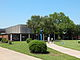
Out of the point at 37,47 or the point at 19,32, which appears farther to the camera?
the point at 19,32

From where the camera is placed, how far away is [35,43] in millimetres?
19234

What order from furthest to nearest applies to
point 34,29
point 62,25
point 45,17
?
point 62,25 < point 34,29 < point 45,17

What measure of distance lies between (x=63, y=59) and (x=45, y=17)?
43.0 meters

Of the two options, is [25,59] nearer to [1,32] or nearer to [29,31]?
[29,31]

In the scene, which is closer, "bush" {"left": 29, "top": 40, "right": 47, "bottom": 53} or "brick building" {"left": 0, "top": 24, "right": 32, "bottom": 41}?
"bush" {"left": 29, "top": 40, "right": 47, "bottom": 53}

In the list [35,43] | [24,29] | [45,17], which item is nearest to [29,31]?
[24,29]

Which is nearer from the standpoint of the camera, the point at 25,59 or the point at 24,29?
the point at 25,59

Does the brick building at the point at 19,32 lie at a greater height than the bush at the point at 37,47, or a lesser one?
greater

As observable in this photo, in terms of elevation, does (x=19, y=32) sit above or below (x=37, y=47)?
above

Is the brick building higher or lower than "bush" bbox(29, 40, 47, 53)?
higher

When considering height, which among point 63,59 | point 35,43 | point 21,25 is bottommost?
point 63,59

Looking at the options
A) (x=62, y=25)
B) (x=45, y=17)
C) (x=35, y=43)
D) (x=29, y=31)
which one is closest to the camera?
(x=35, y=43)

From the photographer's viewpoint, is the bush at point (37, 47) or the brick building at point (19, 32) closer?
the bush at point (37, 47)

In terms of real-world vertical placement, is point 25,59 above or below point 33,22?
below
